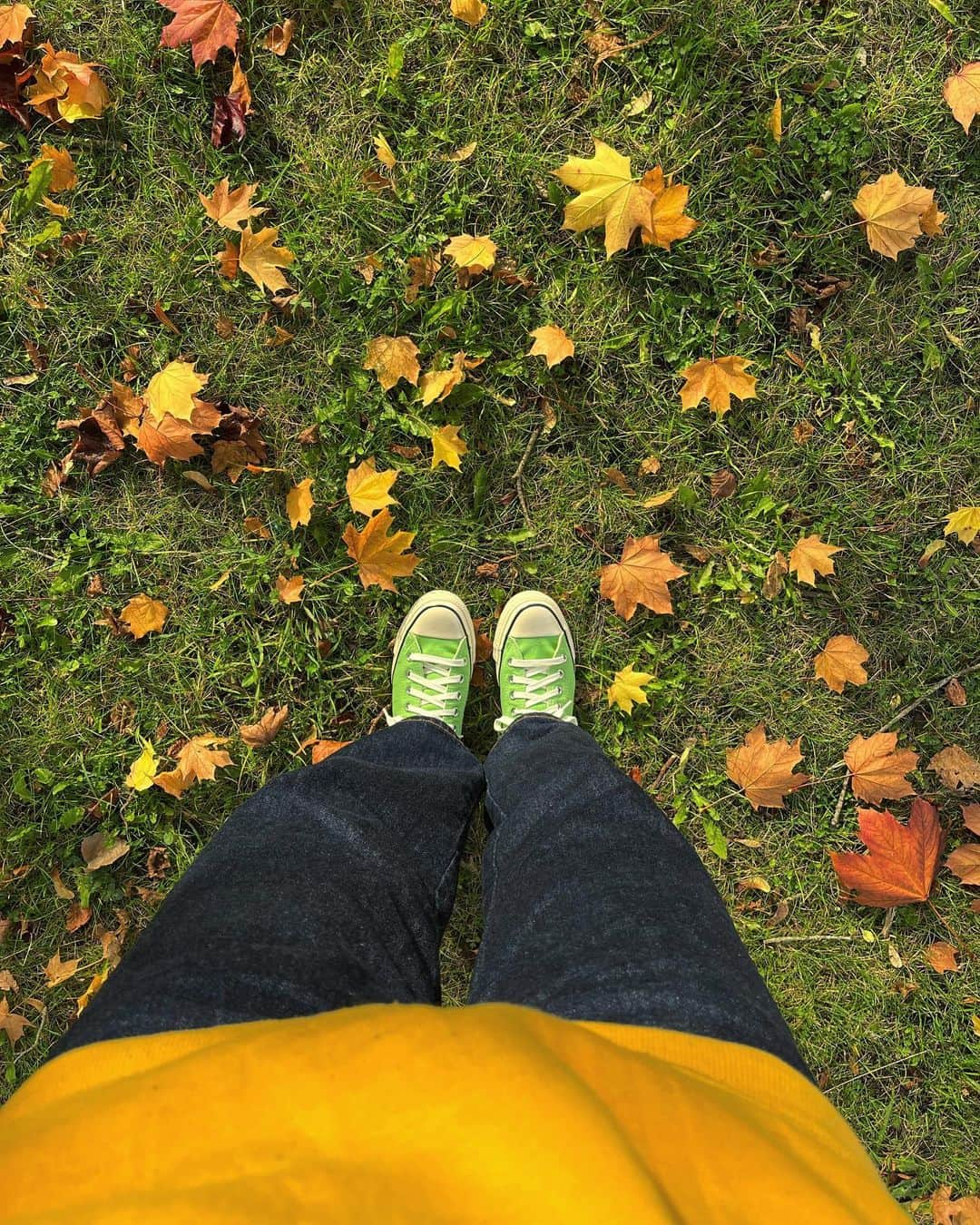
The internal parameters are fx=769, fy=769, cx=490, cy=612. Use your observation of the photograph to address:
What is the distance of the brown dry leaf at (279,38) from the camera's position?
1984 millimetres

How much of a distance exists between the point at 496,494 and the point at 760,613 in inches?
31.2

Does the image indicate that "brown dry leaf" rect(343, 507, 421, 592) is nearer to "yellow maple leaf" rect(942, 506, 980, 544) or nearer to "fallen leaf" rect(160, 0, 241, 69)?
"fallen leaf" rect(160, 0, 241, 69)

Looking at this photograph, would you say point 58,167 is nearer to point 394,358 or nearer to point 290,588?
point 394,358

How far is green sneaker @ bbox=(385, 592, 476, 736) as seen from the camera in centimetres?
202

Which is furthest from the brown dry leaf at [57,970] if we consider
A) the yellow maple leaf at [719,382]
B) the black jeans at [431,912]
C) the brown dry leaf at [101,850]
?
the yellow maple leaf at [719,382]

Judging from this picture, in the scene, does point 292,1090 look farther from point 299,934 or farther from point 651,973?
point 651,973

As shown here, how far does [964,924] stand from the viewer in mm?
2121

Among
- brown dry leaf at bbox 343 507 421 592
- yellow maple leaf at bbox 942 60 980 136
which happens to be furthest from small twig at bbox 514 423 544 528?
yellow maple leaf at bbox 942 60 980 136

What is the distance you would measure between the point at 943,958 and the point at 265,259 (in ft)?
8.58

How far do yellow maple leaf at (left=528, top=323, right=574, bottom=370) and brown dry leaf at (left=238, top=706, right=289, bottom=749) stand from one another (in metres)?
1.17

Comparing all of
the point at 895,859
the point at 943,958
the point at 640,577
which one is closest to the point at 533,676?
the point at 640,577

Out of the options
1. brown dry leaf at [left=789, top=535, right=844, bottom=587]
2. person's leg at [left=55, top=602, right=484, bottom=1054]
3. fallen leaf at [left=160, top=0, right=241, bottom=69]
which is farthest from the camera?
brown dry leaf at [left=789, top=535, right=844, bottom=587]

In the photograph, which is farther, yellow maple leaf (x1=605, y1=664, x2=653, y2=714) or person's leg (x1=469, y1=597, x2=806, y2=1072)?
yellow maple leaf (x1=605, y1=664, x2=653, y2=714)

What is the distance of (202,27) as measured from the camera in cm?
198
